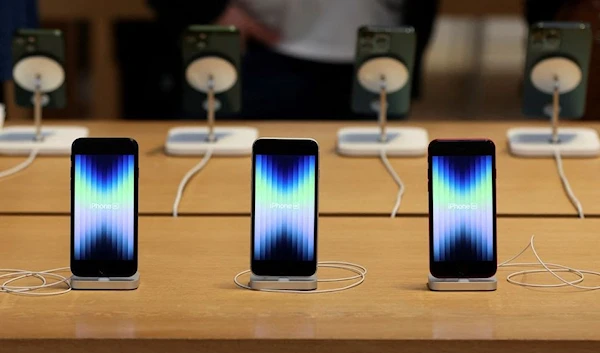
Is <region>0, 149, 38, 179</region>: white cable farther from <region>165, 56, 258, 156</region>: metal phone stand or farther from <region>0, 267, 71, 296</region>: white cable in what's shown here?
<region>0, 267, 71, 296</region>: white cable

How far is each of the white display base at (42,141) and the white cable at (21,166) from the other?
0.01 meters

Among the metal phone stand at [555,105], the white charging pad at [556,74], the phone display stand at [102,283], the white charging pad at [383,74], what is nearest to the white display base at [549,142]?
the metal phone stand at [555,105]

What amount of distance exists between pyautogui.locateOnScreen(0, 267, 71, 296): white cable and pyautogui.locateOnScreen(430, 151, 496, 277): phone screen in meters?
0.60

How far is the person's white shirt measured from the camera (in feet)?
11.9

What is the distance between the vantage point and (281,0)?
362 cm

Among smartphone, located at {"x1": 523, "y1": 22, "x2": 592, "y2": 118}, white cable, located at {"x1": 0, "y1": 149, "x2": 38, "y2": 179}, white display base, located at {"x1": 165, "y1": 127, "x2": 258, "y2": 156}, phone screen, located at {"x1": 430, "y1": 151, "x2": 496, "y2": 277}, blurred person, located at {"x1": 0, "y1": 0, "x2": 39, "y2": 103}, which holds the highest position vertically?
blurred person, located at {"x1": 0, "y1": 0, "x2": 39, "y2": 103}

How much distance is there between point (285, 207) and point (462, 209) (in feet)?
0.92

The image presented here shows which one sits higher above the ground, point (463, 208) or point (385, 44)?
point (385, 44)

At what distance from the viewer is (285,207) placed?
5.82ft

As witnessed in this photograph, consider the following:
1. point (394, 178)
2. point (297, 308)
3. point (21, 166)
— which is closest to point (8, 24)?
point (21, 166)

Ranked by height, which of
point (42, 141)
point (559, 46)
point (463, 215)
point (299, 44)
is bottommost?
point (463, 215)

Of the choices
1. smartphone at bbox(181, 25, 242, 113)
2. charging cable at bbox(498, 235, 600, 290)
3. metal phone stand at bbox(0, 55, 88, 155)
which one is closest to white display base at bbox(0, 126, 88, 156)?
metal phone stand at bbox(0, 55, 88, 155)

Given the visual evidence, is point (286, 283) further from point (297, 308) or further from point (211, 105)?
point (211, 105)

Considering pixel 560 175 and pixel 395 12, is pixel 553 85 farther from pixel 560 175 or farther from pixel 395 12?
pixel 395 12
